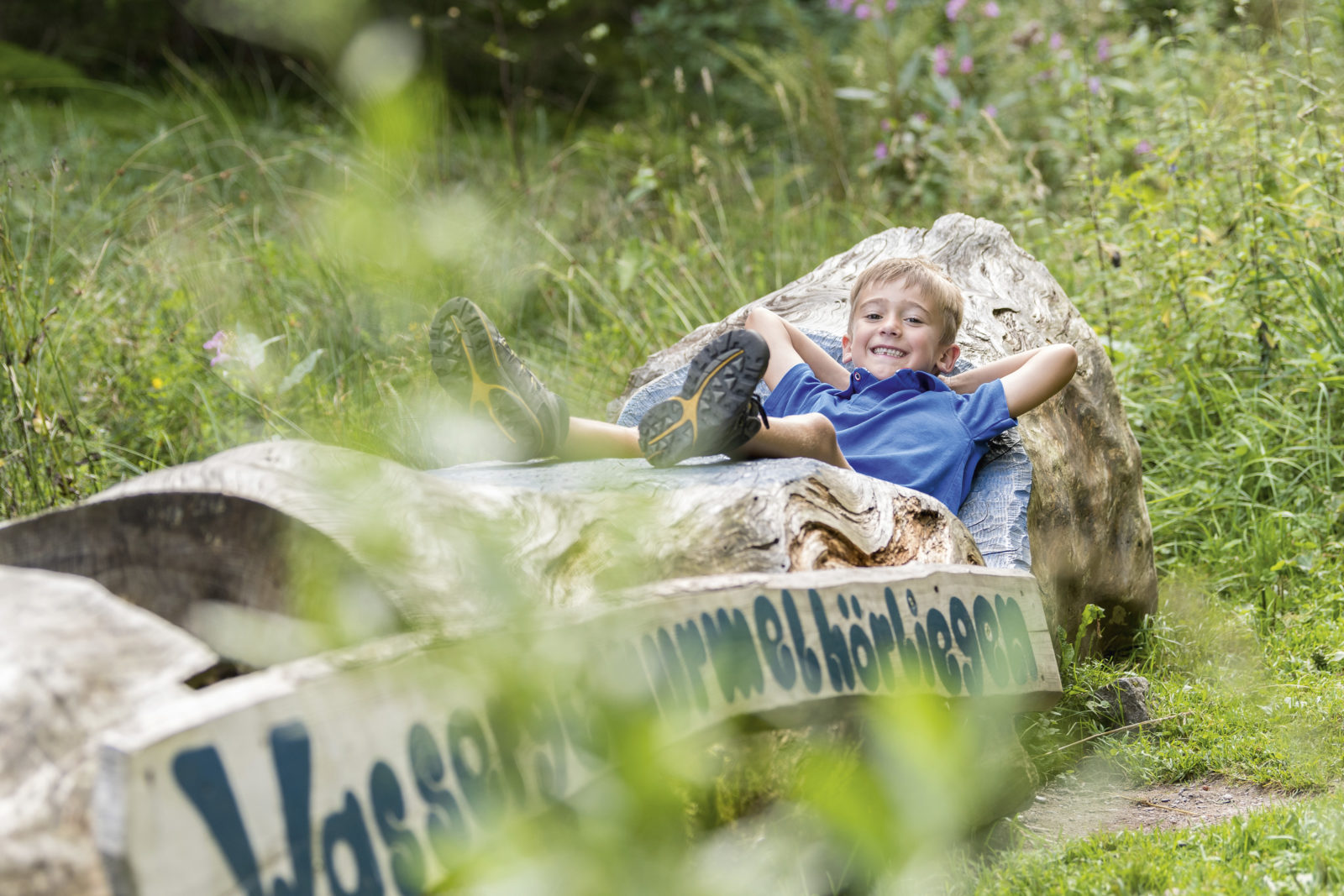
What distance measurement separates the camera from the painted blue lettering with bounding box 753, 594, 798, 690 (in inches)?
65.9

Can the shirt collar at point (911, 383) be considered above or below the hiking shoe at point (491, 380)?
below

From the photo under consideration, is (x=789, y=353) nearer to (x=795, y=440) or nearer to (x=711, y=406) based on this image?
(x=795, y=440)

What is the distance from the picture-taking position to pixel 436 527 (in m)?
0.74

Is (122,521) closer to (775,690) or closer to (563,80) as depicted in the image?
(775,690)

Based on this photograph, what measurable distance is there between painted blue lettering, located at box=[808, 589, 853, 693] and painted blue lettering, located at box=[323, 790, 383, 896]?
0.80 m

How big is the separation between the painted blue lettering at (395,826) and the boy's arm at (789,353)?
2.20 metres

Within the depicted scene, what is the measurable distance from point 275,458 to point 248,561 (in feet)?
0.51

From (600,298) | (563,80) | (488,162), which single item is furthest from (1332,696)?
(563,80)

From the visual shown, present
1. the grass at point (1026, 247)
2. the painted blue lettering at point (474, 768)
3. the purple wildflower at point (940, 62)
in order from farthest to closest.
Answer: the purple wildflower at point (940, 62), the grass at point (1026, 247), the painted blue lettering at point (474, 768)

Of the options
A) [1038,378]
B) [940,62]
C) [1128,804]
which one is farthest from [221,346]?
[940,62]

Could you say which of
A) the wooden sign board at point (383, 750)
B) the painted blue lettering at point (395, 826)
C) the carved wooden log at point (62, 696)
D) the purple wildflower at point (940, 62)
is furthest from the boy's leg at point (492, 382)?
the purple wildflower at point (940, 62)

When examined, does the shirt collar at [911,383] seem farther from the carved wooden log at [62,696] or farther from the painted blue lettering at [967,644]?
the carved wooden log at [62,696]

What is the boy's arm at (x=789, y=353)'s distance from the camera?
326 cm

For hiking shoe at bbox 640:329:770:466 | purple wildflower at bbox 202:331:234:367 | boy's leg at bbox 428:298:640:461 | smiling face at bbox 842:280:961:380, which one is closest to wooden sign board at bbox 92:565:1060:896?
Result: hiking shoe at bbox 640:329:770:466
